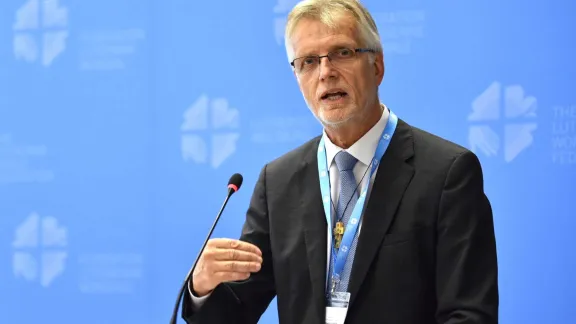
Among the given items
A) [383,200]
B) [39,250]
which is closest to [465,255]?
[383,200]

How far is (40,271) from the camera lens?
4199mm

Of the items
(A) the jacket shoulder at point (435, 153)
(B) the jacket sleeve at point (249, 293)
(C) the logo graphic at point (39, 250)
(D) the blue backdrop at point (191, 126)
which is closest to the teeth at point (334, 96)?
(A) the jacket shoulder at point (435, 153)

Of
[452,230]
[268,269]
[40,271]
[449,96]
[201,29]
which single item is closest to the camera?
[452,230]

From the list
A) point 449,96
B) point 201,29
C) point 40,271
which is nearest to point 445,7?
point 449,96

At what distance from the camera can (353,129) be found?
2400 millimetres

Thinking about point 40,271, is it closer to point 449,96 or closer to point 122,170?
point 122,170

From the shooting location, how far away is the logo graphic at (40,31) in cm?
421

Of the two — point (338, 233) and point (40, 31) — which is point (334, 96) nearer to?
point (338, 233)

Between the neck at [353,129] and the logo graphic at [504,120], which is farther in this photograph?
the logo graphic at [504,120]

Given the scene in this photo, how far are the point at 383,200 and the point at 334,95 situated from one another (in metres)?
0.35

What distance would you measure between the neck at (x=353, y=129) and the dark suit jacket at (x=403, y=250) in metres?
0.08

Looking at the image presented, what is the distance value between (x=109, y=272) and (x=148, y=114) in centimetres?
83

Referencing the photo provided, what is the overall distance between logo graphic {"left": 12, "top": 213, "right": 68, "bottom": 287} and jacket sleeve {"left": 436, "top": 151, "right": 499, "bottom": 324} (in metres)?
2.55

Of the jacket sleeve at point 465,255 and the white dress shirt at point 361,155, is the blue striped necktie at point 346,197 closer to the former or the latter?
the white dress shirt at point 361,155
